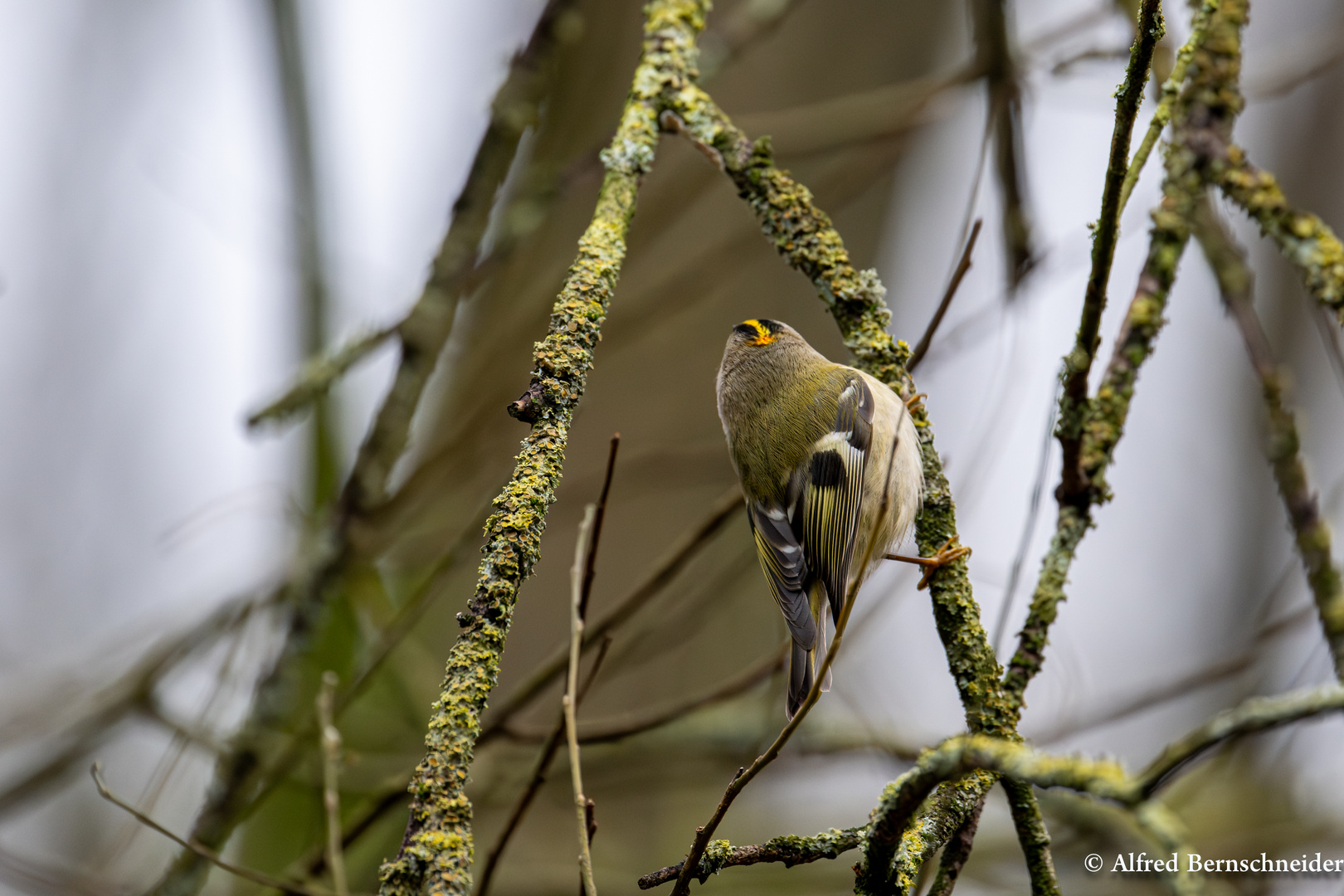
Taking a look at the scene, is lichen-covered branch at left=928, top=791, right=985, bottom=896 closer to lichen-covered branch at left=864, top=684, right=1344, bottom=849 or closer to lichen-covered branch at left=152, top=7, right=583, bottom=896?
lichen-covered branch at left=864, top=684, right=1344, bottom=849

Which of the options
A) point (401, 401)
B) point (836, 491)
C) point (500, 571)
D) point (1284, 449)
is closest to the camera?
point (500, 571)

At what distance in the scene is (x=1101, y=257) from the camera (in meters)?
1.45

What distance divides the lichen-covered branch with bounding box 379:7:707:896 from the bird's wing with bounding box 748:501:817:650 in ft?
3.09

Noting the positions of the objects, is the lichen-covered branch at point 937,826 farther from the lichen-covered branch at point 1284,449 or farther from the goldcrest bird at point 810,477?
the goldcrest bird at point 810,477

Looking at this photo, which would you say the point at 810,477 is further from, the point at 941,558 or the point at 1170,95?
the point at 1170,95

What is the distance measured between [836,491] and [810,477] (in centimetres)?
7

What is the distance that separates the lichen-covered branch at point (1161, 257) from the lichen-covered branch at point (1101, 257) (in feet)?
0.06

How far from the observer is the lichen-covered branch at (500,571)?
3.06ft

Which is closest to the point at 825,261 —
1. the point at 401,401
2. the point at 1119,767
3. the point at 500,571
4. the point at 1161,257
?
the point at 1161,257

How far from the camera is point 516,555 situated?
1070 mm

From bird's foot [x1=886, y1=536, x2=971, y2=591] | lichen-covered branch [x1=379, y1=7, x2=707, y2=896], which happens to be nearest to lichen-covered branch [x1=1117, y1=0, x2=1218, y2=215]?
bird's foot [x1=886, y1=536, x2=971, y2=591]

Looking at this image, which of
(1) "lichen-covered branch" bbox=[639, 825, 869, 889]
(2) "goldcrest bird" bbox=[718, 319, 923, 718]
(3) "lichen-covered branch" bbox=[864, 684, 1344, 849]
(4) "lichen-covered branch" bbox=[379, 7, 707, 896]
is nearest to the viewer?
(3) "lichen-covered branch" bbox=[864, 684, 1344, 849]

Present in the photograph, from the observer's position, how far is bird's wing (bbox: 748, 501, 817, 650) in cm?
204

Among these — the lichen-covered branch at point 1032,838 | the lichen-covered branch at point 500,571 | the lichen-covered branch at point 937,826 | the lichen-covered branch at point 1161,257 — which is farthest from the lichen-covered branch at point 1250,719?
the lichen-covered branch at point 1161,257
